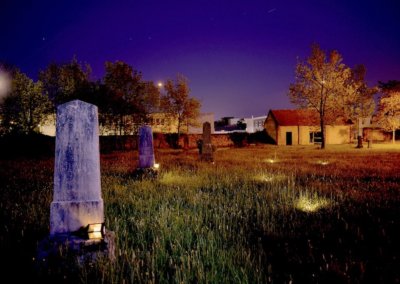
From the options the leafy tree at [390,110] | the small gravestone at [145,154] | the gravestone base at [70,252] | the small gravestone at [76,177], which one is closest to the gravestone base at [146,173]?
the small gravestone at [145,154]

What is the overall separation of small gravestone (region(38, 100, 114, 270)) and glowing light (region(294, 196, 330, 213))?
3.88 meters

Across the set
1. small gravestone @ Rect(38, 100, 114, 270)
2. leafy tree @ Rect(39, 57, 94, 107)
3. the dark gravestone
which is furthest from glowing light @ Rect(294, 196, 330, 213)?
leafy tree @ Rect(39, 57, 94, 107)

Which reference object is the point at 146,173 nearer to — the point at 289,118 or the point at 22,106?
the point at 22,106

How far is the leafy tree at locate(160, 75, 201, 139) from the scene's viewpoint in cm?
4444

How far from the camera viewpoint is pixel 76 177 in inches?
140

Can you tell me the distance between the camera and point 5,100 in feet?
106

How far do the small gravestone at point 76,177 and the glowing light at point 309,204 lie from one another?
3.88 m

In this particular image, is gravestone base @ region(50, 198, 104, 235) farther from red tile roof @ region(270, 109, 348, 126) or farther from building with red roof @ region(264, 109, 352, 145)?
red tile roof @ region(270, 109, 348, 126)

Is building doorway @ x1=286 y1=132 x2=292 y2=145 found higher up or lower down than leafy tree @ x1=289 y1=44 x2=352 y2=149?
lower down

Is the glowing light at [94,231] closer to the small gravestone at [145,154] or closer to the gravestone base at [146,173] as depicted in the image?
the gravestone base at [146,173]

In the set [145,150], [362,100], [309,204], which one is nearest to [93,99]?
[145,150]

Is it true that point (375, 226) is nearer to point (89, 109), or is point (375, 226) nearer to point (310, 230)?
point (310, 230)

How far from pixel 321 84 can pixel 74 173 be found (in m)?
31.4

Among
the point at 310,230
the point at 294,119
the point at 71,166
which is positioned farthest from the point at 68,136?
the point at 294,119
